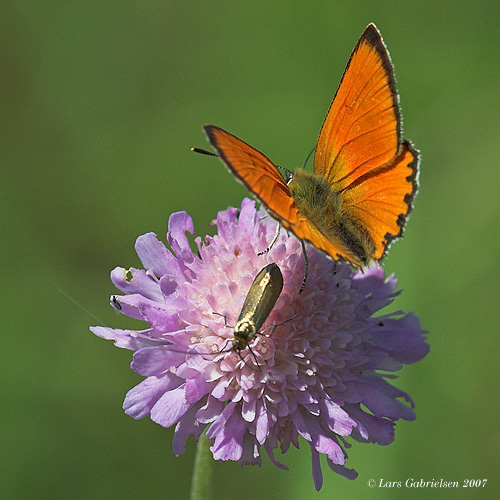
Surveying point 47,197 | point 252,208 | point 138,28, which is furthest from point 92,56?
point 252,208

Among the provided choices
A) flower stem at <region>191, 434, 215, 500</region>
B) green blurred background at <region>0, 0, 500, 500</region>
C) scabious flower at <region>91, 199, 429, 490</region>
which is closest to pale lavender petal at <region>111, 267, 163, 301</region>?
scabious flower at <region>91, 199, 429, 490</region>

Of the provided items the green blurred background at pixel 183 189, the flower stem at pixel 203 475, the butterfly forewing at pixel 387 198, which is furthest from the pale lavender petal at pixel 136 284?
the green blurred background at pixel 183 189

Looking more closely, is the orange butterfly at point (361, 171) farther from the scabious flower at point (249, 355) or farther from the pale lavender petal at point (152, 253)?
the pale lavender petal at point (152, 253)

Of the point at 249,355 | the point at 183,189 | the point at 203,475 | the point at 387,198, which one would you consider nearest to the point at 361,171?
the point at 387,198

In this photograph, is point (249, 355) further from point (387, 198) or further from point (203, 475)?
point (387, 198)

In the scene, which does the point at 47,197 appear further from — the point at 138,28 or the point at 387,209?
the point at 387,209

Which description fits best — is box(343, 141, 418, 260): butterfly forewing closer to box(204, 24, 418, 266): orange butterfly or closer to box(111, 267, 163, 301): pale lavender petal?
box(204, 24, 418, 266): orange butterfly
